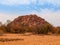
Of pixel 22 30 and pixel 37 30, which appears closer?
pixel 37 30

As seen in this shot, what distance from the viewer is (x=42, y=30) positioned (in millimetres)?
77750

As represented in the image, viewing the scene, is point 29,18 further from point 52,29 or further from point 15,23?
point 52,29

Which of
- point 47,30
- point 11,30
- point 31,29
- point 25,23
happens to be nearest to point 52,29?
point 47,30

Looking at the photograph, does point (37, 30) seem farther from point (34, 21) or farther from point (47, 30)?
point (34, 21)

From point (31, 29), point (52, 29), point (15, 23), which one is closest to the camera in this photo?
Result: point (52, 29)

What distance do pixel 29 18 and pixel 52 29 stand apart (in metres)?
31.6

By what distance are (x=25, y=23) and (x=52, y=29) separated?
97.7 ft

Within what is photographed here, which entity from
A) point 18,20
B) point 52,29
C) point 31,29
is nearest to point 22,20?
point 18,20

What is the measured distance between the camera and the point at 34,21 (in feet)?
371

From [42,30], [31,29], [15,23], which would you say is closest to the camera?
[42,30]

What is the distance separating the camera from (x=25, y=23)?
110812mm

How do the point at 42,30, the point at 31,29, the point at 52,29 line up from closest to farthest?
1. the point at 42,30
2. the point at 52,29
3. the point at 31,29

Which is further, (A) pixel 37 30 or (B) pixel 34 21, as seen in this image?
(B) pixel 34 21

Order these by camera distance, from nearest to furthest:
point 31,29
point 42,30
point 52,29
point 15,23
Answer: point 42,30, point 52,29, point 31,29, point 15,23
